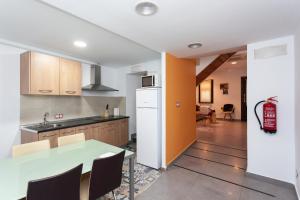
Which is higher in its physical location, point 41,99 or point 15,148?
point 41,99

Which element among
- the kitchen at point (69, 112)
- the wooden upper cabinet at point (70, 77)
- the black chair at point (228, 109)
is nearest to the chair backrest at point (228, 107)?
the black chair at point (228, 109)

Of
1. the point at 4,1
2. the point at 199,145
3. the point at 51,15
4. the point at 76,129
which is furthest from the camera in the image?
the point at 199,145

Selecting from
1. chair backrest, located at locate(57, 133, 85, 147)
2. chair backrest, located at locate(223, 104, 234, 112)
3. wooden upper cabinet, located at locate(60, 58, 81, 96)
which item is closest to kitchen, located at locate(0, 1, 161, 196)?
wooden upper cabinet, located at locate(60, 58, 81, 96)

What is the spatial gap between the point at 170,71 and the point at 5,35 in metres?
2.81

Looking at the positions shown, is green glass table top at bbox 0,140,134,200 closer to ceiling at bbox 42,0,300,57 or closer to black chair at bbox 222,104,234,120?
ceiling at bbox 42,0,300,57

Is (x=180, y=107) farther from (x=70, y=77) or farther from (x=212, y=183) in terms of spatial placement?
(x=70, y=77)

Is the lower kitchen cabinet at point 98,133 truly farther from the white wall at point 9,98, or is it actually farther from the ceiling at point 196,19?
the ceiling at point 196,19

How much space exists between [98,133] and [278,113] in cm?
340

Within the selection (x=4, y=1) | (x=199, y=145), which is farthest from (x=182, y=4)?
(x=199, y=145)

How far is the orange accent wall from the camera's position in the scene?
3.06 meters

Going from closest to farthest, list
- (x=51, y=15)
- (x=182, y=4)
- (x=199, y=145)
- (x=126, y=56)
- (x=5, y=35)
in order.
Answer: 1. (x=182, y=4)
2. (x=51, y=15)
3. (x=5, y=35)
4. (x=126, y=56)
5. (x=199, y=145)

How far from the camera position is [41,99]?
3.10 meters

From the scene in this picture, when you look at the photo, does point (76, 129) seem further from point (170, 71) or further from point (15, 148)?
point (170, 71)

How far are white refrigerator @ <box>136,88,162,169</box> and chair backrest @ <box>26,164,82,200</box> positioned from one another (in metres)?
1.89
